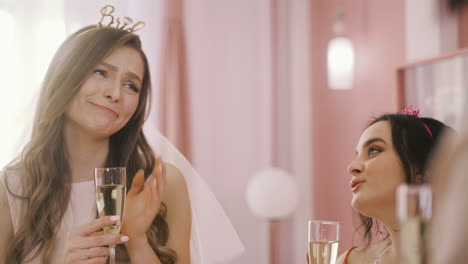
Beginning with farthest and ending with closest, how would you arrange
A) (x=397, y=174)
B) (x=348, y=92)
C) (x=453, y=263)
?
(x=348, y=92), (x=397, y=174), (x=453, y=263)

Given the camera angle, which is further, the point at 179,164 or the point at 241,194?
the point at 241,194

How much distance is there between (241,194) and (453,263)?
9.11 feet

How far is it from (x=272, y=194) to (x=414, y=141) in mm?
2152

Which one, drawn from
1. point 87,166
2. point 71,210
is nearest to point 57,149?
point 87,166

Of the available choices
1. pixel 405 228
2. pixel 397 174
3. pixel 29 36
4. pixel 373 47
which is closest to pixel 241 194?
pixel 373 47

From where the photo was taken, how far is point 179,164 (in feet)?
6.75

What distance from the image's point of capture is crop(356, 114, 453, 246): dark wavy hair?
139cm

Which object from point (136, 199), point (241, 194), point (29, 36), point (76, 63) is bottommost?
point (241, 194)

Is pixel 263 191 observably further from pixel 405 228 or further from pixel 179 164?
pixel 405 228

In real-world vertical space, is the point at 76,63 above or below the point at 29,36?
below

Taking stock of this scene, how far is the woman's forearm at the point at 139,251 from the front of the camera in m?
1.65

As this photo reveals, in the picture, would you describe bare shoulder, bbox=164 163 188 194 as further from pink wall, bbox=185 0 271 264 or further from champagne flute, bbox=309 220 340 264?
pink wall, bbox=185 0 271 264

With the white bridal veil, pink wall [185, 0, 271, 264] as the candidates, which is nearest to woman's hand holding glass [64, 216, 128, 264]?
the white bridal veil

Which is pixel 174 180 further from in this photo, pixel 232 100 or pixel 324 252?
pixel 232 100
